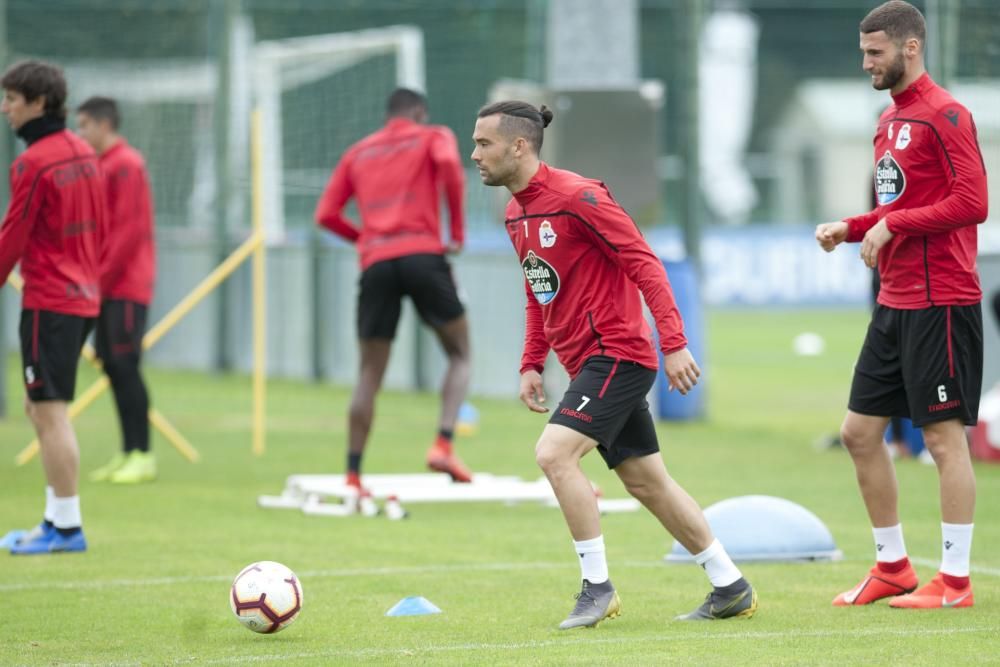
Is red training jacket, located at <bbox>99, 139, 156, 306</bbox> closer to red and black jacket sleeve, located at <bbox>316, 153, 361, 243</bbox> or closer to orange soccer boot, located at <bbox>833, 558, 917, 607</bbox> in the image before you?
red and black jacket sleeve, located at <bbox>316, 153, 361, 243</bbox>

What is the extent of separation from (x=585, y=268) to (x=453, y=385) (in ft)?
14.4

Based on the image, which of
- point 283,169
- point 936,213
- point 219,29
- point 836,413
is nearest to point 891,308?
point 936,213

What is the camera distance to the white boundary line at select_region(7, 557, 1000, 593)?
312 inches

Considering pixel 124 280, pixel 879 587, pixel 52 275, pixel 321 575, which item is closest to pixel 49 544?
pixel 52 275

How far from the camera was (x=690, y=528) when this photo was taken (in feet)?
22.5

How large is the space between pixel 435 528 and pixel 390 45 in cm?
1003

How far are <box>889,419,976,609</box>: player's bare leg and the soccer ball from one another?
2.38 meters

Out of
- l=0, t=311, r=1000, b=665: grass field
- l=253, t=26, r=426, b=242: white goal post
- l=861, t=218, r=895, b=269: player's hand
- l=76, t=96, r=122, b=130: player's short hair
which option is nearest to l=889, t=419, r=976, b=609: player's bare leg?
l=0, t=311, r=1000, b=665: grass field

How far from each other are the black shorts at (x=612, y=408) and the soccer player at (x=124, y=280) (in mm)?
5540

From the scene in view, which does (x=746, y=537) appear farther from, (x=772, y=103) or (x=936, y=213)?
(x=772, y=103)

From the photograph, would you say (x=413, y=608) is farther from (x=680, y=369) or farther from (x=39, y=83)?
(x=39, y=83)

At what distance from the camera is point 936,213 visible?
6.90 m

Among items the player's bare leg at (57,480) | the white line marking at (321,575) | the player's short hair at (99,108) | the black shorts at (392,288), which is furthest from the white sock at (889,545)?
the player's short hair at (99,108)

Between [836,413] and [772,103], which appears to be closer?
[836,413]
